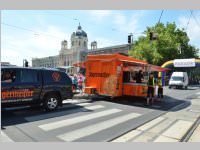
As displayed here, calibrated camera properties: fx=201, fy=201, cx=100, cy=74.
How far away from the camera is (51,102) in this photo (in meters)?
8.98

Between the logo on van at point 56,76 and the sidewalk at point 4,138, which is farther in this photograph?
the logo on van at point 56,76

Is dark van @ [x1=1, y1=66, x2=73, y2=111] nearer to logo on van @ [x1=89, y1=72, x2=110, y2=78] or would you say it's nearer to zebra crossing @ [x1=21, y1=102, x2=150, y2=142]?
zebra crossing @ [x1=21, y1=102, x2=150, y2=142]

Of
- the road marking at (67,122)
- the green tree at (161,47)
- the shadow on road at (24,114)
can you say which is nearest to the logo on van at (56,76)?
the shadow on road at (24,114)

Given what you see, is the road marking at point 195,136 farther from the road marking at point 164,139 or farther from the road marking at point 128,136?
the road marking at point 128,136

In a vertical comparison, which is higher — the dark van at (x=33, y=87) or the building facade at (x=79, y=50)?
the building facade at (x=79, y=50)

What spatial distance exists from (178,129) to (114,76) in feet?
20.9

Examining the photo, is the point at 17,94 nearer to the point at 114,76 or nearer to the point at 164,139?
the point at 164,139

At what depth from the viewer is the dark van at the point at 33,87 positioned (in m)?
7.51

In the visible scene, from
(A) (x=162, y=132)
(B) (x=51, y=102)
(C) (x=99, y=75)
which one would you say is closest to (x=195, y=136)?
(A) (x=162, y=132)

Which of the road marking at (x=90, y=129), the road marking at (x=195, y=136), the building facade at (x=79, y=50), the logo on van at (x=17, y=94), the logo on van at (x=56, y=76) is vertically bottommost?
the road marking at (x=195, y=136)

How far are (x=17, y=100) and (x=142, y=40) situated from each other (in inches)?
1648

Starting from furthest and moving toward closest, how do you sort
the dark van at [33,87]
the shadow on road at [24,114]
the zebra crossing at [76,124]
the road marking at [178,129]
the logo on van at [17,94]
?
the dark van at [33,87]
the logo on van at [17,94]
the shadow on road at [24,114]
the road marking at [178,129]
the zebra crossing at [76,124]

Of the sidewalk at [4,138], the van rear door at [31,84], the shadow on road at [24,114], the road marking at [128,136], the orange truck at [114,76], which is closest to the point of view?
the sidewalk at [4,138]

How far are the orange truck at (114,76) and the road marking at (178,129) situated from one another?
5251 mm
